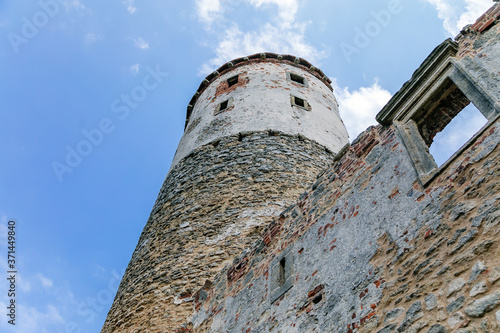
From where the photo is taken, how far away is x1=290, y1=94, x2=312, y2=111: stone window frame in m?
10.1

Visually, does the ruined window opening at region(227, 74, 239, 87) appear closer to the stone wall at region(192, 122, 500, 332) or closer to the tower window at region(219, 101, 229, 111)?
the tower window at region(219, 101, 229, 111)

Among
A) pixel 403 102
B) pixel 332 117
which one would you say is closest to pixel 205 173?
pixel 332 117

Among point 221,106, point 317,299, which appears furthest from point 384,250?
point 221,106

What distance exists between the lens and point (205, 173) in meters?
8.20

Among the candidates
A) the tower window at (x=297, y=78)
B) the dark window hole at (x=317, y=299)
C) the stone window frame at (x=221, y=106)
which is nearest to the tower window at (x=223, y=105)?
the stone window frame at (x=221, y=106)

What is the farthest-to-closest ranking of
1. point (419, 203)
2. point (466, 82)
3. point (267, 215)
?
1. point (267, 215)
2. point (466, 82)
3. point (419, 203)

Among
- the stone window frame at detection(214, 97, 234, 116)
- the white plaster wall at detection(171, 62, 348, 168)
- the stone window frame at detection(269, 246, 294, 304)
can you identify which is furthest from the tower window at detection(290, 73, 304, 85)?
the stone window frame at detection(269, 246, 294, 304)

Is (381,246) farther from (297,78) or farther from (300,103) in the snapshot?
(297,78)

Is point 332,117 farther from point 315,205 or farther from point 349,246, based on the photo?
point 349,246

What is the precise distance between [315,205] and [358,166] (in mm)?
641

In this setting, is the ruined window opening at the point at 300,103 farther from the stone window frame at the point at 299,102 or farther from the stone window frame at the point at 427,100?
the stone window frame at the point at 427,100

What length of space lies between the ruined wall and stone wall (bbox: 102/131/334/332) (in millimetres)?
1205

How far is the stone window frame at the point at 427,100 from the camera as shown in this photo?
3.23m

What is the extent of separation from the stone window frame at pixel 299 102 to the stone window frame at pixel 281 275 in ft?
19.5
